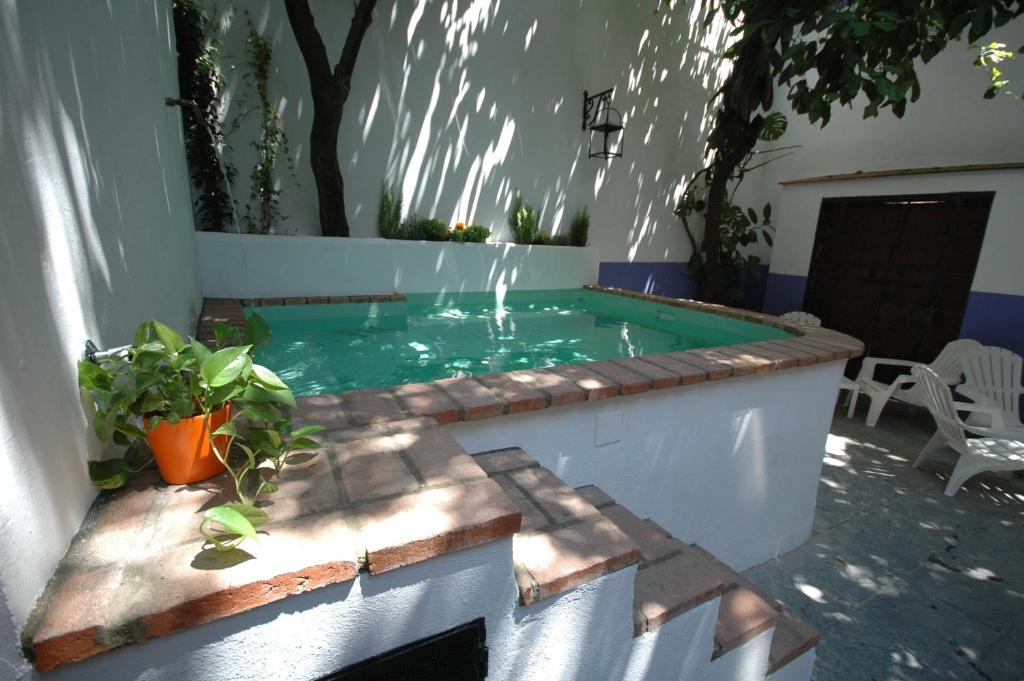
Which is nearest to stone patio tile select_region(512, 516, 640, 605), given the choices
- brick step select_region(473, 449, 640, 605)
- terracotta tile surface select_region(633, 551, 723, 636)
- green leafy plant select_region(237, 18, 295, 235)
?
brick step select_region(473, 449, 640, 605)

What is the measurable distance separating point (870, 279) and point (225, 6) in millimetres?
7875

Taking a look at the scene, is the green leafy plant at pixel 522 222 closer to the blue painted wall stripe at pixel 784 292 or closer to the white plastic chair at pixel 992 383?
the blue painted wall stripe at pixel 784 292

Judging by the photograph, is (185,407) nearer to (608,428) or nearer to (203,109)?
(608,428)

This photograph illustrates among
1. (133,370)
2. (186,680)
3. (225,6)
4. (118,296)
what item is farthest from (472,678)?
(225,6)

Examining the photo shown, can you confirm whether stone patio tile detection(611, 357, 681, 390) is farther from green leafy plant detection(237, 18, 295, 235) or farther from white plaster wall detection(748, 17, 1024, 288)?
white plaster wall detection(748, 17, 1024, 288)

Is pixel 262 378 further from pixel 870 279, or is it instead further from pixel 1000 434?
pixel 870 279

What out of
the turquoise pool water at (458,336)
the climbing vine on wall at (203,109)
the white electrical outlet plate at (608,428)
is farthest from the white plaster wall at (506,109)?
the white electrical outlet plate at (608,428)

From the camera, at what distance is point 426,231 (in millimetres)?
5238

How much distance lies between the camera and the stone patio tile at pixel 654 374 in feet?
6.08

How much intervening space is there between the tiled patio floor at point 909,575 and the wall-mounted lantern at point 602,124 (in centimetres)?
472

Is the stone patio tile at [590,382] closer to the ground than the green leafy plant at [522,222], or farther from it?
closer to the ground

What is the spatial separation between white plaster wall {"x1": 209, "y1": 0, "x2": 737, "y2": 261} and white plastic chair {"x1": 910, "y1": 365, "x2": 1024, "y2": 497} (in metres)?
4.03

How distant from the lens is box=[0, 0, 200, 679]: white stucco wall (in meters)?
0.62

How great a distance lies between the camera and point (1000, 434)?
12.0 ft
